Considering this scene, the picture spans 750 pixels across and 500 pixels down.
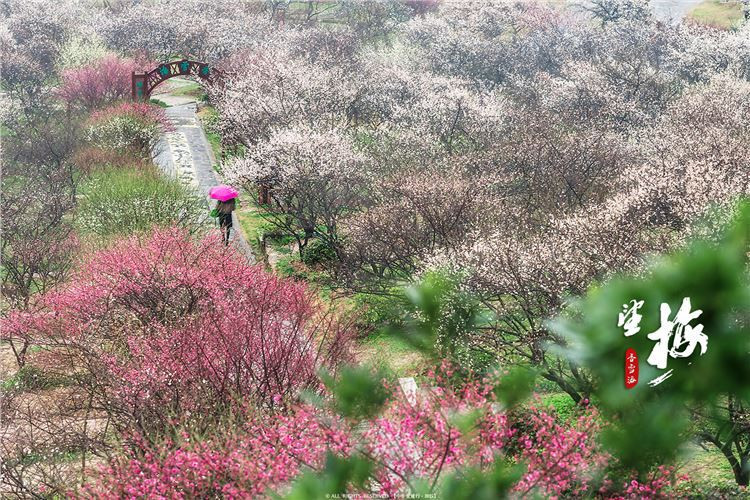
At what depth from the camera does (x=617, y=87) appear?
53656 millimetres

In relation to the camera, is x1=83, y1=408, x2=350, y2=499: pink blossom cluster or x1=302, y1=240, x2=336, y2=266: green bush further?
x1=302, y1=240, x2=336, y2=266: green bush

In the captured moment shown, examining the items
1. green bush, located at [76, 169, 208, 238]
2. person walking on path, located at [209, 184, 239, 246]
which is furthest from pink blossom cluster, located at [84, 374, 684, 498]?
person walking on path, located at [209, 184, 239, 246]

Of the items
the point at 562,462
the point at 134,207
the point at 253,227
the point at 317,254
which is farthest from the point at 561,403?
the point at 253,227

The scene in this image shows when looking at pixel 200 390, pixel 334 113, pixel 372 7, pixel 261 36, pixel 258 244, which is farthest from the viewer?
pixel 372 7

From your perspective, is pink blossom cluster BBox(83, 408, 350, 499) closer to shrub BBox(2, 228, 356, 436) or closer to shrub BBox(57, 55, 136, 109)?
shrub BBox(2, 228, 356, 436)

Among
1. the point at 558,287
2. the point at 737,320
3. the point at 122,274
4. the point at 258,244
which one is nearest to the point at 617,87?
the point at 258,244

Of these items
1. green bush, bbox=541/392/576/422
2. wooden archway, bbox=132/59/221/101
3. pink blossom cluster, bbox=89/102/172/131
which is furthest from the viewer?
wooden archway, bbox=132/59/221/101

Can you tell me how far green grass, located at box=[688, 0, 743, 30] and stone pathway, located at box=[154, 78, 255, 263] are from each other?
5272 centimetres

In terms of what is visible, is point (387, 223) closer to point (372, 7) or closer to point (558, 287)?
point (558, 287)

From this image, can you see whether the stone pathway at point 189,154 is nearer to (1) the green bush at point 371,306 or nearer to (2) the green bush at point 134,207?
(2) the green bush at point 134,207

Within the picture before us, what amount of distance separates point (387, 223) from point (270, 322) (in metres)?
12.6

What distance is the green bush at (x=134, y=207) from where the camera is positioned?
2972 cm

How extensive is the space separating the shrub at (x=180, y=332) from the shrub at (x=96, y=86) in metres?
37.0

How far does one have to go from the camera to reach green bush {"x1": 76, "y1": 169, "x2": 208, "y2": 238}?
2972 centimetres
